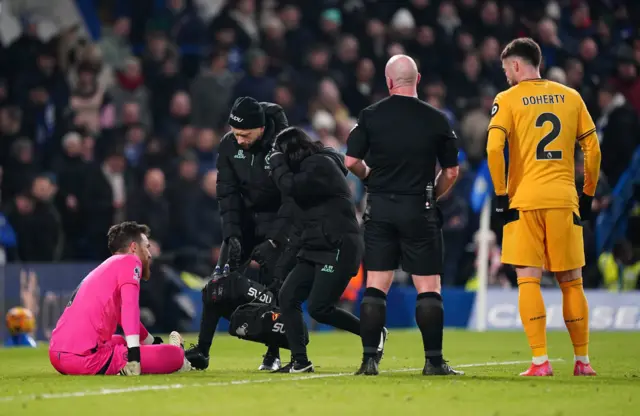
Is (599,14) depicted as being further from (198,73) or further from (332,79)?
(198,73)

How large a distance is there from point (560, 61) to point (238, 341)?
32.4 feet

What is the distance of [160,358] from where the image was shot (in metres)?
9.91

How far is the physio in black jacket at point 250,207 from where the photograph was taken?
1067 centimetres

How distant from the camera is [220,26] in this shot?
22047 mm

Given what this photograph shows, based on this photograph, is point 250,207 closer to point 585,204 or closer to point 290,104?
point 585,204

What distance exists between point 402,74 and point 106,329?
9.13 feet

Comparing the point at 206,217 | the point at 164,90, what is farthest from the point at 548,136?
the point at 164,90

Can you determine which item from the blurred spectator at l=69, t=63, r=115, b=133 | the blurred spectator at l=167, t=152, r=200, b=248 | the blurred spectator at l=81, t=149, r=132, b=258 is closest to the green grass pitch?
the blurred spectator at l=81, t=149, r=132, b=258

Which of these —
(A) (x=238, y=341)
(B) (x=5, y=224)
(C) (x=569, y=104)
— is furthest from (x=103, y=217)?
(C) (x=569, y=104)

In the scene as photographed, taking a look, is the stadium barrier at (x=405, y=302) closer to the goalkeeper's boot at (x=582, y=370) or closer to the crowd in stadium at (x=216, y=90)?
the crowd in stadium at (x=216, y=90)

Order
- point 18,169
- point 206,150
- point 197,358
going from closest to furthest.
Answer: point 197,358, point 18,169, point 206,150

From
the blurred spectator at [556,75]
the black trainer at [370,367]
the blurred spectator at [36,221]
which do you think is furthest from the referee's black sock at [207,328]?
the blurred spectator at [556,75]

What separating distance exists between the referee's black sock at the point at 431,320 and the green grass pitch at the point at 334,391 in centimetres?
25

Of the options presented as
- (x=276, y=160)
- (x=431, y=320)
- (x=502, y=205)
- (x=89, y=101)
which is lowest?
(x=431, y=320)
